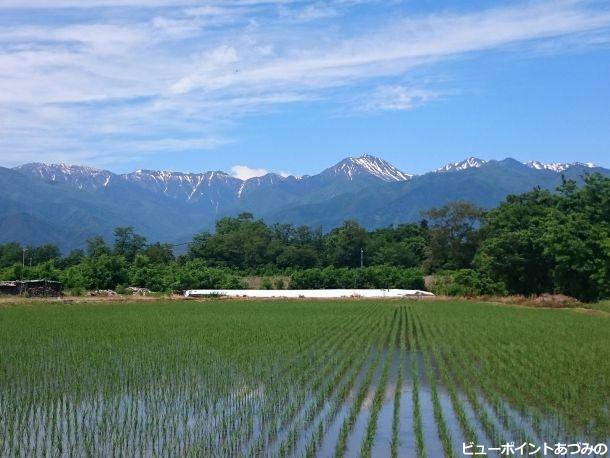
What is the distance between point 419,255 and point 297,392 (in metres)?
72.3

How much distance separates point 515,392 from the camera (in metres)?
13.2

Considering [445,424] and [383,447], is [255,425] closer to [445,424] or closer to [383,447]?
[383,447]

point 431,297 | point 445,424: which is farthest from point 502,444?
point 431,297

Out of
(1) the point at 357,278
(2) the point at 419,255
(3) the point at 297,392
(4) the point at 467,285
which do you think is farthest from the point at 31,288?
(3) the point at 297,392

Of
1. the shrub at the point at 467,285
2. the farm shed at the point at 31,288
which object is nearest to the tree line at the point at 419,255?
the shrub at the point at 467,285

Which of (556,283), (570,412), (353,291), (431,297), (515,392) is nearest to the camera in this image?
(570,412)

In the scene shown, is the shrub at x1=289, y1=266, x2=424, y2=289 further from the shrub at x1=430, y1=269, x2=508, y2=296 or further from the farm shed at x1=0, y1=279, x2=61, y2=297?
the farm shed at x1=0, y1=279, x2=61, y2=297

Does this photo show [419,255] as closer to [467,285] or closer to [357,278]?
[357,278]

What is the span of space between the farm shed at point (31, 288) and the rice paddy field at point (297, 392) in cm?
3037

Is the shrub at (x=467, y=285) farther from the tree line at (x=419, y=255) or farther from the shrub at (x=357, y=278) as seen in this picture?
the shrub at (x=357, y=278)

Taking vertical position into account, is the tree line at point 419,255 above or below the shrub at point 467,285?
above

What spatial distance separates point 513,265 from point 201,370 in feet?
127

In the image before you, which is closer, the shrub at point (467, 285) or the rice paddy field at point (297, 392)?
the rice paddy field at point (297, 392)

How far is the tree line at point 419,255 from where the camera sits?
45781mm
